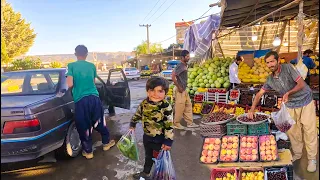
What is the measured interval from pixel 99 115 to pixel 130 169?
111 centimetres

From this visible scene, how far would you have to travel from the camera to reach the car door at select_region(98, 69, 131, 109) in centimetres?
625

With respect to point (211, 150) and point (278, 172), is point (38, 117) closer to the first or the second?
point (211, 150)

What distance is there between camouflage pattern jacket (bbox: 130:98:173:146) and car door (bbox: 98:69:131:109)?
10.8 ft

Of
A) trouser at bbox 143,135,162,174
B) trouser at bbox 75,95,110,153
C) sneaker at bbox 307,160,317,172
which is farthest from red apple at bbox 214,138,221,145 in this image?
trouser at bbox 75,95,110,153

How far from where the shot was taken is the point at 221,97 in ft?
22.2

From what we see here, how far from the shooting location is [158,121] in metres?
2.93

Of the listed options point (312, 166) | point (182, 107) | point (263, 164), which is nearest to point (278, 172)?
point (263, 164)

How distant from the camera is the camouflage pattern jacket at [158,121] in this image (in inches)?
114

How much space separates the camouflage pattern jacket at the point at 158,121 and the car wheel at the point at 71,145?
1721 millimetres

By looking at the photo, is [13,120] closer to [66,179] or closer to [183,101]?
[66,179]

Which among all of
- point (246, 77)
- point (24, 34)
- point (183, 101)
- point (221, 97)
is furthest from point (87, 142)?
point (246, 77)

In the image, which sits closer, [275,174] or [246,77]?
[275,174]

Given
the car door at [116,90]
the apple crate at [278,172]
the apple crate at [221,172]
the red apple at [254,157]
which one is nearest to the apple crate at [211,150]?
the apple crate at [221,172]

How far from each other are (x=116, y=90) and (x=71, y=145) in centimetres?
247
